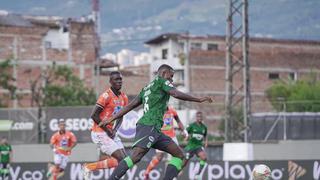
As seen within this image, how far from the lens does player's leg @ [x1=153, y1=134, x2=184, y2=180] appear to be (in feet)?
47.8

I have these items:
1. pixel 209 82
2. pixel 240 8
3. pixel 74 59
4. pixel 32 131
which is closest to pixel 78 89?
pixel 74 59

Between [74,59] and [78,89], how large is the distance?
15695 mm

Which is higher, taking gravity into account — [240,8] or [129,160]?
[240,8]

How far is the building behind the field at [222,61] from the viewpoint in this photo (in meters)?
85.3

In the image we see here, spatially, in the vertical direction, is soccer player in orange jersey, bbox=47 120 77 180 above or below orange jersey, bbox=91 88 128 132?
below

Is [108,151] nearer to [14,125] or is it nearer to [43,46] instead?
[14,125]

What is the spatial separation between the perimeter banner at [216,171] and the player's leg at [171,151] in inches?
376

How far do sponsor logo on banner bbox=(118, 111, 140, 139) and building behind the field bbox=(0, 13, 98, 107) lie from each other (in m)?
40.7

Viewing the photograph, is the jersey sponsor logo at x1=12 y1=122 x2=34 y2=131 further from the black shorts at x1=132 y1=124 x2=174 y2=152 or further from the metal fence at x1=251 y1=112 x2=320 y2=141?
the black shorts at x1=132 y1=124 x2=174 y2=152

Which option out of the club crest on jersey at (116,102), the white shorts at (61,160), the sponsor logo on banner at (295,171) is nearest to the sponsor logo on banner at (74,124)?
the white shorts at (61,160)

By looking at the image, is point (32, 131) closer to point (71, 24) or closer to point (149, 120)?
point (149, 120)

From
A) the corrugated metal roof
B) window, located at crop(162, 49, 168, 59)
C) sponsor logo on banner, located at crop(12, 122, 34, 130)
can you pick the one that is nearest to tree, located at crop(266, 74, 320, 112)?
window, located at crop(162, 49, 168, 59)

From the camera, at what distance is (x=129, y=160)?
47.1ft

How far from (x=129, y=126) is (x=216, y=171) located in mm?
10878
